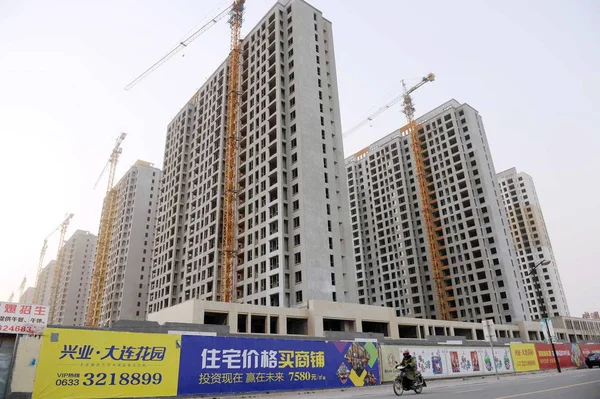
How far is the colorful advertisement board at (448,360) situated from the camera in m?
26.8

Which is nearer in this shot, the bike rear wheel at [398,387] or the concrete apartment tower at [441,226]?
the bike rear wheel at [398,387]

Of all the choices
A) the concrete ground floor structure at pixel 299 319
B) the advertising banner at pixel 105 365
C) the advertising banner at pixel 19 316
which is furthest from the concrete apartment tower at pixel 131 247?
the advertising banner at pixel 105 365

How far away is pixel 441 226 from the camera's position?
349ft

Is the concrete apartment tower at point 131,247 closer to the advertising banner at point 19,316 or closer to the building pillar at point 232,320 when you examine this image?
the building pillar at point 232,320

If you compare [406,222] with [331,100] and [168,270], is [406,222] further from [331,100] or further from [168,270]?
[168,270]

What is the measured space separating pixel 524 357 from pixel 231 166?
56279mm

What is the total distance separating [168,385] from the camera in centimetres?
1764

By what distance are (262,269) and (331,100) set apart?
3452 cm

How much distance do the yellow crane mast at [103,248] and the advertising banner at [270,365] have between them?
4251 inches

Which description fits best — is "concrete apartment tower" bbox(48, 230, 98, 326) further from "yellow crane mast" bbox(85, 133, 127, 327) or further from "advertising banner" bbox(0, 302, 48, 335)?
"advertising banner" bbox(0, 302, 48, 335)

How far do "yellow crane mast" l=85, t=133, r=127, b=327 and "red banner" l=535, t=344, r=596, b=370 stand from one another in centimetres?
10916

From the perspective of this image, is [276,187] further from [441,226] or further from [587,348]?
[441,226]

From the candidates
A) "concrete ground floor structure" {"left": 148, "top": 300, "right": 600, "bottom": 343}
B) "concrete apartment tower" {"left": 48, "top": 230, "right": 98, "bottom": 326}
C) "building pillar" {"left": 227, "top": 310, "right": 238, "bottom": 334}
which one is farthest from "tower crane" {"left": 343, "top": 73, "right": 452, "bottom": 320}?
"concrete apartment tower" {"left": 48, "top": 230, "right": 98, "bottom": 326}

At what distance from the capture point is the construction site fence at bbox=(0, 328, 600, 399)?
15.3 meters
